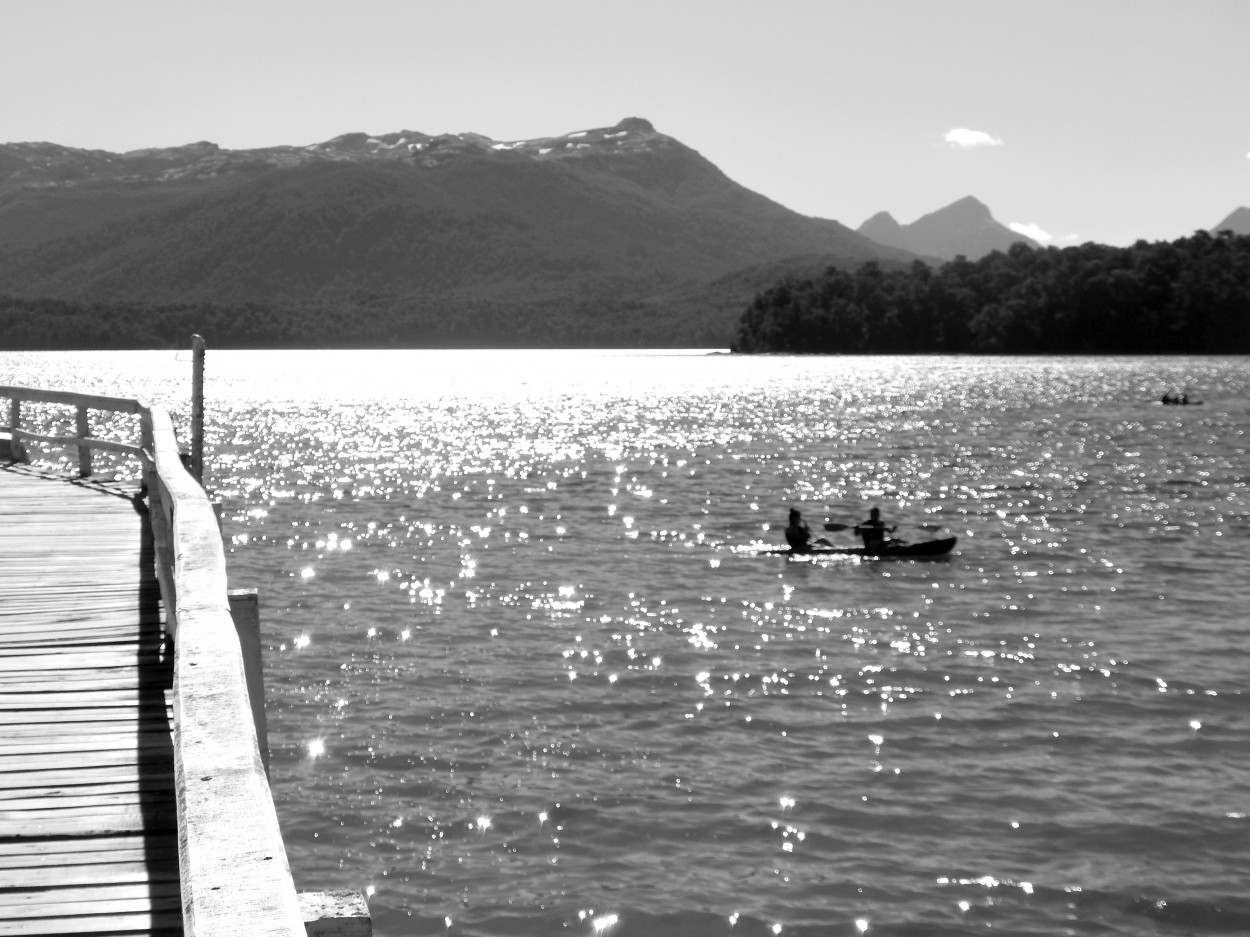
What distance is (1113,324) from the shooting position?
172750 mm

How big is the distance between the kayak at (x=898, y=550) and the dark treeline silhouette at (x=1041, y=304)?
5803 inches

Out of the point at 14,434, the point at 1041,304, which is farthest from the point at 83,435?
the point at 1041,304

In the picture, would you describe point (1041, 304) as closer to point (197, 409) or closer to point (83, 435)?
point (83, 435)

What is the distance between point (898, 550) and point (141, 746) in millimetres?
23286

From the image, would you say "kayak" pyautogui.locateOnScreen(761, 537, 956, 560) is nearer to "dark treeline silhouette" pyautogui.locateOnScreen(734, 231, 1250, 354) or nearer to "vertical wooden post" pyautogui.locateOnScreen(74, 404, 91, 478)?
"vertical wooden post" pyautogui.locateOnScreen(74, 404, 91, 478)

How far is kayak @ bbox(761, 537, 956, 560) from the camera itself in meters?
28.1

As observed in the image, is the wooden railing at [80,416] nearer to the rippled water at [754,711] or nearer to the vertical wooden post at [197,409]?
the vertical wooden post at [197,409]

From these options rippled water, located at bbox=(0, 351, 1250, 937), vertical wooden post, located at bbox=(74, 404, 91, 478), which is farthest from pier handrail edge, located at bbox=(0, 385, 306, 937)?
vertical wooden post, located at bbox=(74, 404, 91, 478)

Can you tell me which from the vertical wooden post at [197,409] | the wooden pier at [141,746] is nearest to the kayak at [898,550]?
the vertical wooden post at [197,409]

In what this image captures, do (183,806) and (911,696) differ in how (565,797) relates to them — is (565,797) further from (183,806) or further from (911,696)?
(183,806)

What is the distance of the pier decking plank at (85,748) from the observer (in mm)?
4516

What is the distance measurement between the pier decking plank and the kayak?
18766mm

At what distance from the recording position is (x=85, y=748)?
20.1 ft

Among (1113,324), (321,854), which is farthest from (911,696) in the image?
(1113,324)
